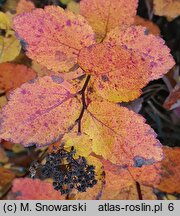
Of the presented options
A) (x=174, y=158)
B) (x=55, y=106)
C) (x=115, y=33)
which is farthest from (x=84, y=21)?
(x=174, y=158)

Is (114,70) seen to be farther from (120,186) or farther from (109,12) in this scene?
(120,186)

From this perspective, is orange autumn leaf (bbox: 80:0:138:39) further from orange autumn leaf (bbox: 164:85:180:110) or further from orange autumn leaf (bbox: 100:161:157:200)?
orange autumn leaf (bbox: 100:161:157:200)

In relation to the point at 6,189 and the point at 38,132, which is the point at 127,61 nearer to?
the point at 38,132

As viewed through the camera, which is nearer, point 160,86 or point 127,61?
point 127,61

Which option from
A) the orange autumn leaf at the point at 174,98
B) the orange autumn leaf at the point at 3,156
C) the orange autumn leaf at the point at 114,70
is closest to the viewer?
the orange autumn leaf at the point at 114,70

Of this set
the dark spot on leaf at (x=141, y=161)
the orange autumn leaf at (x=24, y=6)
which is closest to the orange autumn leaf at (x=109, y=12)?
the orange autumn leaf at (x=24, y=6)

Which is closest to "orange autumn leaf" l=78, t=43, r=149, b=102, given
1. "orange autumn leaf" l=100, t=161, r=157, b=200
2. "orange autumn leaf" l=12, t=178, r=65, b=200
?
"orange autumn leaf" l=100, t=161, r=157, b=200

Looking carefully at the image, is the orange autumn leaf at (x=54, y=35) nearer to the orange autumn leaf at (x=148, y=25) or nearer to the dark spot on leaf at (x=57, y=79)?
the dark spot on leaf at (x=57, y=79)
